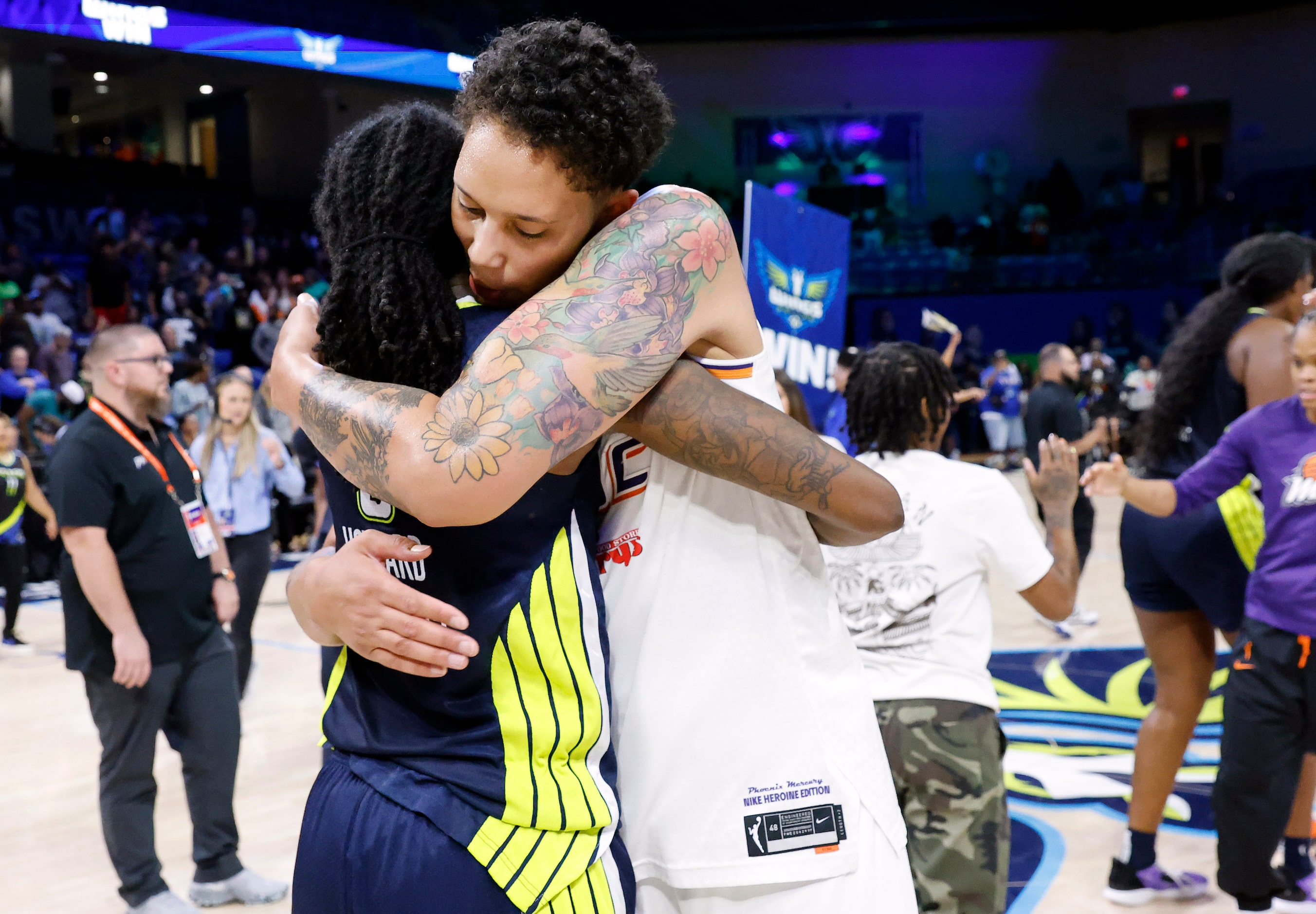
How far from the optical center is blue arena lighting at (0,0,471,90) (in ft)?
37.3

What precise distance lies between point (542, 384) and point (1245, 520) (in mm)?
2921

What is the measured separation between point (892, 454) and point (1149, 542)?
50.0 inches

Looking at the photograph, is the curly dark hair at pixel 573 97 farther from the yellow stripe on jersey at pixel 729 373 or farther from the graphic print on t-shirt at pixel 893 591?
the graphic print on t-shirt at pixel 893 591

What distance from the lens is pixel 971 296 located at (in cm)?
2020

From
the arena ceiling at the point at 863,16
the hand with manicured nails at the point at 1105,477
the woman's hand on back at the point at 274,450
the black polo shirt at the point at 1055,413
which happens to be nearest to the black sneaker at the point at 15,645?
the woman's hand on back at the point at 274,450

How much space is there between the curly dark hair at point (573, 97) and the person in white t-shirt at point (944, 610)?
144cm

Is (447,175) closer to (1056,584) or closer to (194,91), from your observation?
(1056,584)

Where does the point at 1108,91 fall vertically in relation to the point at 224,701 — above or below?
above

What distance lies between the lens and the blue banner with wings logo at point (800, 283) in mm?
4039

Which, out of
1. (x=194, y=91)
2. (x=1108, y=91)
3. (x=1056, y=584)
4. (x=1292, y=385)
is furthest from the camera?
(x=1108, y=91)

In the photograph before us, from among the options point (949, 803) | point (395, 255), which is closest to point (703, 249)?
point (395, 255)

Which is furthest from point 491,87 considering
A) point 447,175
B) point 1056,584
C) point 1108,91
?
point 1108,91

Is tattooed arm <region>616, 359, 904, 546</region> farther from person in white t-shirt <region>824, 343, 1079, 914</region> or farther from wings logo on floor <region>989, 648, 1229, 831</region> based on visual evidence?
wings logo on floor <region>989, 648, 1229, 831</region>

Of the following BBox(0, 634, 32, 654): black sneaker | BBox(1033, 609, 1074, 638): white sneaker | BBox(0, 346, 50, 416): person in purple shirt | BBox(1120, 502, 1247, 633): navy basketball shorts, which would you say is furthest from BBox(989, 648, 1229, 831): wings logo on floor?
BBox(0, 346, 50, 416): person in purple shirt
